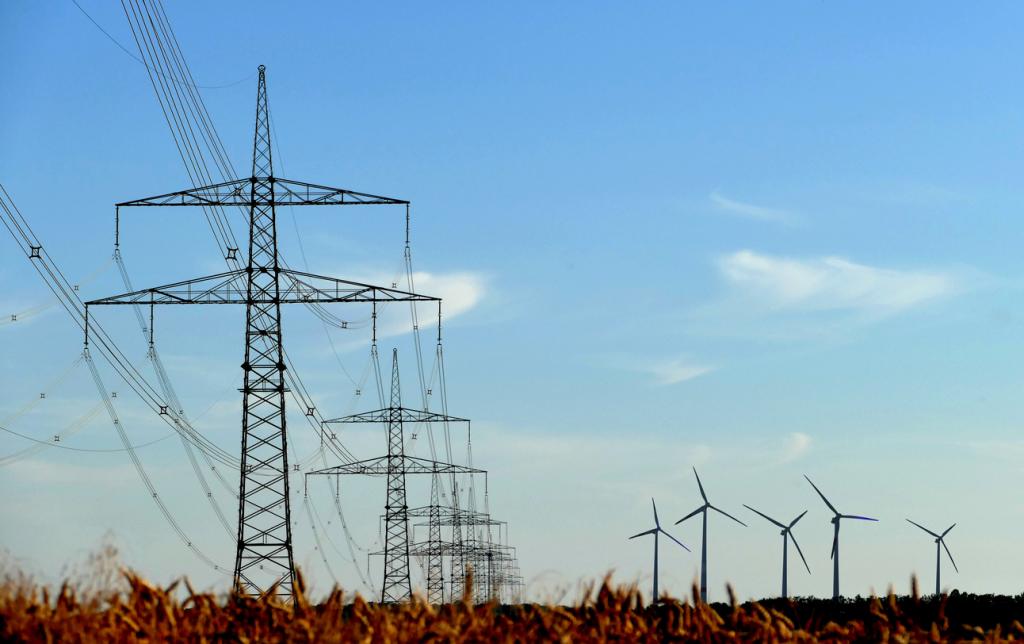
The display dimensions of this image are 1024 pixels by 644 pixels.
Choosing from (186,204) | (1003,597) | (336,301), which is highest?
(186,204)

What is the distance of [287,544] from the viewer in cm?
5806

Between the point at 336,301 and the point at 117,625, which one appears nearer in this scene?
the point at 117,625

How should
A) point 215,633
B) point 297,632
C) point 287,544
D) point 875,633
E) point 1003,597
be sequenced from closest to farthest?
point 297,632 < point 215,633 < point 875,633 < point 1003,597 < point 287,544

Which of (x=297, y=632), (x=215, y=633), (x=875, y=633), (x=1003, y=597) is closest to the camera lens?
(x=297, y=632)

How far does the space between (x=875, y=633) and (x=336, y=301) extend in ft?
138

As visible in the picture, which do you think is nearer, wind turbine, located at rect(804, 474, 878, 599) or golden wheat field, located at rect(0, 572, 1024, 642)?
golden wheat field, located at rect(0, 572, 1024, 642)

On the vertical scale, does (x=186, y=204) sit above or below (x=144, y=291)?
above

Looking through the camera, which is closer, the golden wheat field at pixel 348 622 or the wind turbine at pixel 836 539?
the golden wheat field at pixel 348 622

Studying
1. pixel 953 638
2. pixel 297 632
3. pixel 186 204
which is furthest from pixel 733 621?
pixel 186 204

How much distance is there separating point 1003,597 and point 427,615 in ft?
115

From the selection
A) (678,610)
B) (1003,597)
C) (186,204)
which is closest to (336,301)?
(186,204)

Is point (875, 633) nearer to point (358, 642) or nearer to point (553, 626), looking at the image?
point (553, 626)

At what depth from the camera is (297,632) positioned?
659 inches

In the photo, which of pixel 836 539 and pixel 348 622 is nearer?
pixel 348 622
